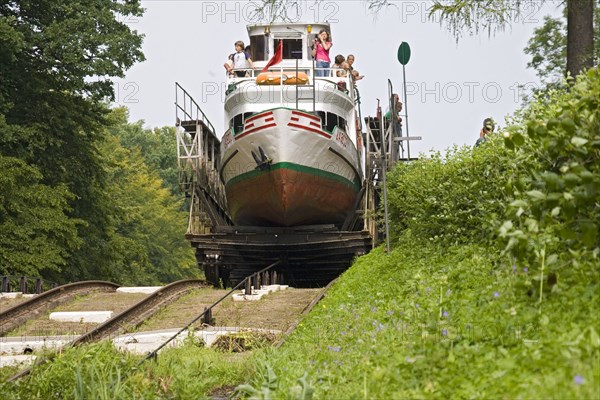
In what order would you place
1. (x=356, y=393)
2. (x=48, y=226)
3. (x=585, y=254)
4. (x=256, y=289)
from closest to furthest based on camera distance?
(x=356, y=393), (x=585, y=254), (x=256, y=289), (x=48, y=226)

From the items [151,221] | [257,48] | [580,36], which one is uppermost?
[257,48]

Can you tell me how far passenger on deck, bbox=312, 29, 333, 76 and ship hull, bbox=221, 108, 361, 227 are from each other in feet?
7.11

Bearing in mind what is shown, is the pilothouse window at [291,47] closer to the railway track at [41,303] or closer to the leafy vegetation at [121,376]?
the railway track at [41,303]

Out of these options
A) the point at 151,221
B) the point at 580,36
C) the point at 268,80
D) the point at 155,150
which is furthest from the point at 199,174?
the point at 155,150

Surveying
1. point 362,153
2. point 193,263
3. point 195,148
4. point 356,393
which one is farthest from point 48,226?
point 193,263

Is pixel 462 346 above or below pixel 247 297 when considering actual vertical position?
above

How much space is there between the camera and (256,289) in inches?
714

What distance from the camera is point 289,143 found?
22203 mm

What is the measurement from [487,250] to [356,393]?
169 inches

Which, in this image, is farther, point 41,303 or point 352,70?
point 352,70

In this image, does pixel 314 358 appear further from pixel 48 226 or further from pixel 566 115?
pixel 48 226

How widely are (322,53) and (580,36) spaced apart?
513 inches

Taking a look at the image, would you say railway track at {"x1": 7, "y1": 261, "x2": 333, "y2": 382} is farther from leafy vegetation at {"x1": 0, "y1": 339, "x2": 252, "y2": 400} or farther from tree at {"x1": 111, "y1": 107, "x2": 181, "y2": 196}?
tree at {"x1": 111, "y1": 107, "x2": 181, "y2": 196}

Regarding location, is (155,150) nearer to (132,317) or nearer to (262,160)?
(262,160)
